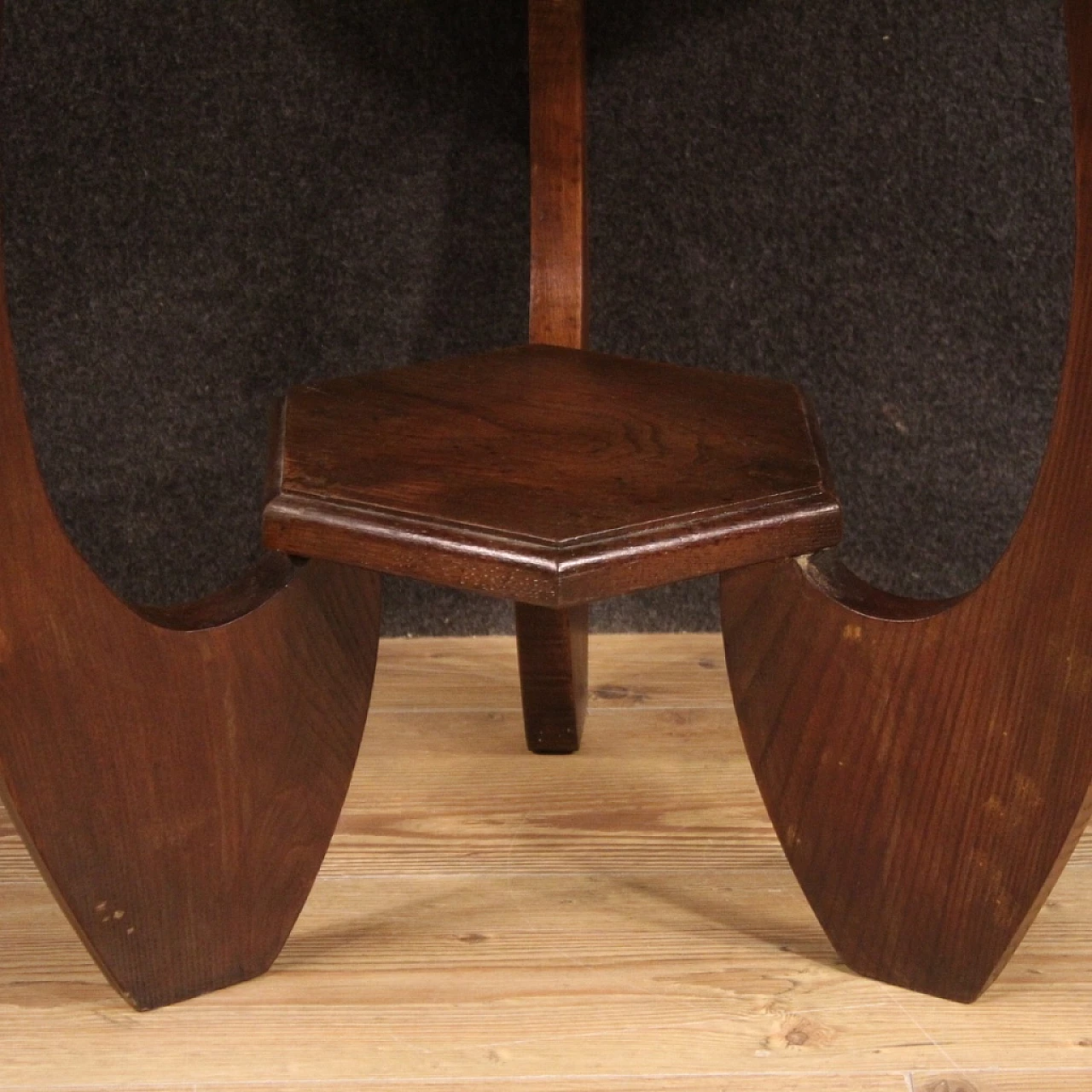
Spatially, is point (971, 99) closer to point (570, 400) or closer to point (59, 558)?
point (570, 400)

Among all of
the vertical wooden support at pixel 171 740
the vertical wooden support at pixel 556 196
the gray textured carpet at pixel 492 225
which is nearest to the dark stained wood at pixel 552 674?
the vertical wooden support at pixel 556 196

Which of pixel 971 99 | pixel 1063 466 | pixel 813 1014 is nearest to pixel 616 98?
pixel 971 99

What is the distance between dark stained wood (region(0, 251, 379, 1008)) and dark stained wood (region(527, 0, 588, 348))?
0.22 metres

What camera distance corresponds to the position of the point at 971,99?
1.04 m

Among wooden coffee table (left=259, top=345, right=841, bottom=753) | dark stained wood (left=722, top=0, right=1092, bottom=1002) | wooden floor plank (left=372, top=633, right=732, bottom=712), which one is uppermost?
wooden coffee table (left=259, top=345, right=841, bottom=753)

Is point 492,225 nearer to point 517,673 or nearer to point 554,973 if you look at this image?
point 517,673

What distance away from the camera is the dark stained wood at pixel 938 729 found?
714 mm

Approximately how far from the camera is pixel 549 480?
2.36 ft

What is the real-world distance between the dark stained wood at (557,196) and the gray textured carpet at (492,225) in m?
0.11

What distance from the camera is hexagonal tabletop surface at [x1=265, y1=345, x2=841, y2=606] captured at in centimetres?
67

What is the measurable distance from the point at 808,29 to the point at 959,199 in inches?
6.0

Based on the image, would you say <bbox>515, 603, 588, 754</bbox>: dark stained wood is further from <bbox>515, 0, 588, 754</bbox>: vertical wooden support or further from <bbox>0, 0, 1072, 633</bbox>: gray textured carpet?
<bbox>0, 0, 1072, 633</bbox>: gray textured carpet

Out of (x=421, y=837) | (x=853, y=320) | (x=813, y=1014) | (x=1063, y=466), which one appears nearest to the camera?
(x=1063, y=466)

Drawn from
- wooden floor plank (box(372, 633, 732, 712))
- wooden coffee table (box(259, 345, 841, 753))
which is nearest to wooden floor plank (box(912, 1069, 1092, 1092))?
wooden coffee table (box(259, 345, 841, 753))
